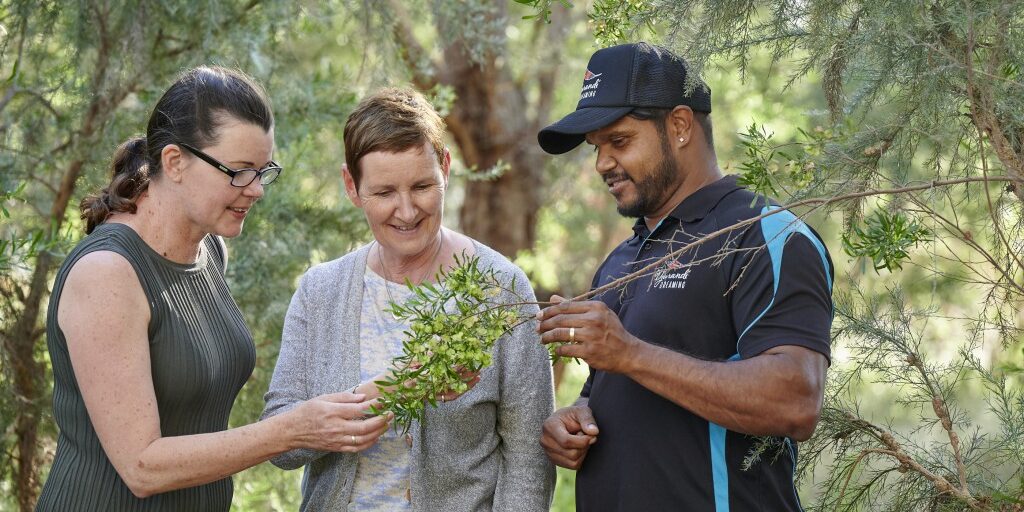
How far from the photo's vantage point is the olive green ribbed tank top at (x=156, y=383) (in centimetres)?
268

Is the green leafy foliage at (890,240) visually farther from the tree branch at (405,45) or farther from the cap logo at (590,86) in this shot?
the tree branch at (405,45)

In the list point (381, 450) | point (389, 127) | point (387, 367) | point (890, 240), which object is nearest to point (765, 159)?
point (890, 240)

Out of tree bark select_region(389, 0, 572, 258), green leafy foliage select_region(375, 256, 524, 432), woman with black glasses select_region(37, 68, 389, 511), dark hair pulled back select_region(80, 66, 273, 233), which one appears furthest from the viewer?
tree bark select_region(389, 0, 572, 258)

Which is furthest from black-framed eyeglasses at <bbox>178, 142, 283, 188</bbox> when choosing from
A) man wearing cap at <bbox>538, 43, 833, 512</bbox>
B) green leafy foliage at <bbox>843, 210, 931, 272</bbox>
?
green leafy foliage at <bbox>843, 210, 931, 272</bbox>

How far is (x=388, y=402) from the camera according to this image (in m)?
2.47

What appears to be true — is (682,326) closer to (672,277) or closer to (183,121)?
(672,277)

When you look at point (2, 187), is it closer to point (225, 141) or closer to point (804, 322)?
point (225, 141)

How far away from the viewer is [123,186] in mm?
2842

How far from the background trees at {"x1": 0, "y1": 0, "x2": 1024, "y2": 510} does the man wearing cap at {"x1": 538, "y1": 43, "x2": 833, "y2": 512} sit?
16 centimetres

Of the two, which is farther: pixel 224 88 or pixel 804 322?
pixel 224 88

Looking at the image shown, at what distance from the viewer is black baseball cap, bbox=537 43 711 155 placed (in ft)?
9.39

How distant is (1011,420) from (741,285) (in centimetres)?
87

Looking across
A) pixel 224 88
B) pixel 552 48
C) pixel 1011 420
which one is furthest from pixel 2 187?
pixel 552 48

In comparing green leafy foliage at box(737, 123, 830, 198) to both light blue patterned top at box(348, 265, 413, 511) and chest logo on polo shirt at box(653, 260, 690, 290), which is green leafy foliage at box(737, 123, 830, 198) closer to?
chest logo on polo shirt at box(653, 260, 690, 290)
